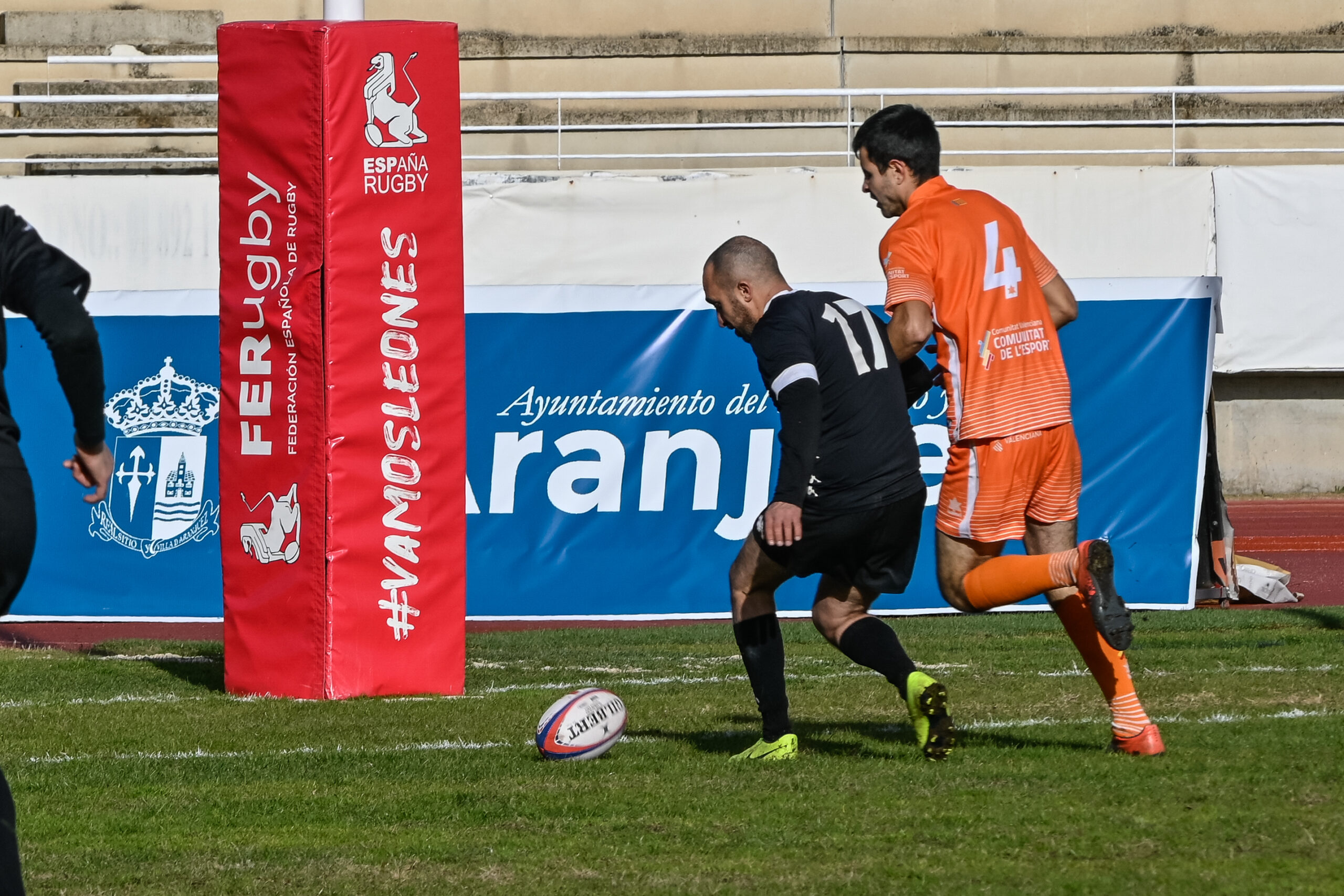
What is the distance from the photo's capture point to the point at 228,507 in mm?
8148

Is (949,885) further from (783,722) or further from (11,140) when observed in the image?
(11,140)

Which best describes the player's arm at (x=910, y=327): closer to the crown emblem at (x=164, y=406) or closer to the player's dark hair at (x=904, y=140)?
the player's dark hair at (x=904, y=140)

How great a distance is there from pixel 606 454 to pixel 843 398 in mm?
5747

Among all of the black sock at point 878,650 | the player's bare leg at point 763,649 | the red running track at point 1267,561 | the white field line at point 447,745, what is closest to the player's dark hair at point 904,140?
the player's bare leg at point 763,649

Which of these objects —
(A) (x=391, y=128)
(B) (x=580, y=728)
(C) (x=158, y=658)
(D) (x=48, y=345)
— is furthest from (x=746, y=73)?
(D) (x=48, y=345)

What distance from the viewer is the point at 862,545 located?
18.4 ft

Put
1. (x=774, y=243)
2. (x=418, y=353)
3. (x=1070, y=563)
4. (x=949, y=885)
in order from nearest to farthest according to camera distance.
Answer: (x=949, y=885) < (x=1070, y=563) < (x=418, y=353) < (x=774, y=243)

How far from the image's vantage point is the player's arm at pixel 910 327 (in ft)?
18.3

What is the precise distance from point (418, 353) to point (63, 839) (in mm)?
3659

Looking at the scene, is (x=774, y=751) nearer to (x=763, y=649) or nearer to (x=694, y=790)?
(x=763, y=649)

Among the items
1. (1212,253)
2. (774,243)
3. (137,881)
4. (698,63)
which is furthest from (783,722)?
(698,63)

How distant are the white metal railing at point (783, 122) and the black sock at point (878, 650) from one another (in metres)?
13.2

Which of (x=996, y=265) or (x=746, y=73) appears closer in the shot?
(x=996, y=265)

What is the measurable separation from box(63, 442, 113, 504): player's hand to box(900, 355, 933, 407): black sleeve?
3133 millimetres
